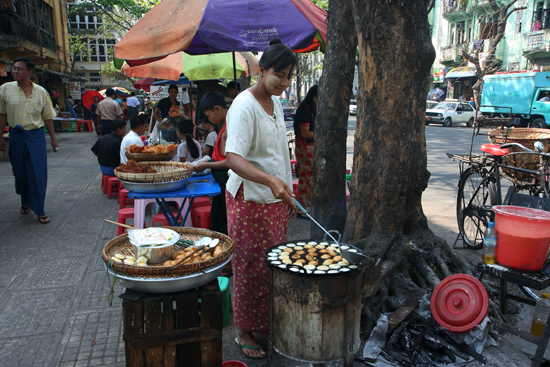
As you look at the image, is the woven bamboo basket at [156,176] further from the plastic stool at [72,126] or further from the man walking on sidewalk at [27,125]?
the plastic stool at [72,126]

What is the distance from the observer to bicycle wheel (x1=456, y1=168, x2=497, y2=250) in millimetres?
4520

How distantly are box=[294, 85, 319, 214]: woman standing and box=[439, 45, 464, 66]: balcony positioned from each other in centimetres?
3163

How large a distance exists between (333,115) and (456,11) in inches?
1324

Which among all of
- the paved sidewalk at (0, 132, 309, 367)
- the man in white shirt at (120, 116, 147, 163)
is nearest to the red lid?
the paved sidewalk at (0, 132, 309, 367)

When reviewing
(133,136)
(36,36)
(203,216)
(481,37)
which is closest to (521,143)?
(203,216)

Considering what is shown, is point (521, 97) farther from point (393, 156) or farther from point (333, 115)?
point (393, 156)

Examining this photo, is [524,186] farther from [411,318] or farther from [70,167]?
[70,167]

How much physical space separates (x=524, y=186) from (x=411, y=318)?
2.21 metres

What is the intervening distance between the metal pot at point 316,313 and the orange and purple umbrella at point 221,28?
8.84 feet

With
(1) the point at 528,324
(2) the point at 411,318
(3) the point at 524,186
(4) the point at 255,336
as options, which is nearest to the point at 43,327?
(4) the point at 255,336

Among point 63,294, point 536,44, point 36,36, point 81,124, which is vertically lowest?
point 63,294

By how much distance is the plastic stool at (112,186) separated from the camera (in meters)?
7.32

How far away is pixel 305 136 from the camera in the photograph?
582 cm

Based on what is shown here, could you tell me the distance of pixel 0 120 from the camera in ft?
18.1
